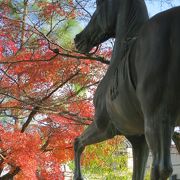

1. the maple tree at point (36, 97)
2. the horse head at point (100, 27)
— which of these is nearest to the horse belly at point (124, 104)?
the horse head at point (100, 27)

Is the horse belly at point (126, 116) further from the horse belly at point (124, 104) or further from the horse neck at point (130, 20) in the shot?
the horse neck at point (130, 20)

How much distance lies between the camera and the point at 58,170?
422 inches

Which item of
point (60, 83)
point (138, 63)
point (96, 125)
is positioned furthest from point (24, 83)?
point (138, 63)

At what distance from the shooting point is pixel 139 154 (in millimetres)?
3162

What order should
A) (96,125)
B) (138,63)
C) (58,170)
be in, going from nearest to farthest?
(138,63), (96,125), (58,170)

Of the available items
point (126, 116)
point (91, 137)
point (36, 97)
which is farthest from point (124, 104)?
point (36, 97)

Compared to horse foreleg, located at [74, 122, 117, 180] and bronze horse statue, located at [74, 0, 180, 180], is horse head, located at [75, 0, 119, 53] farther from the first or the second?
horse foreleg, located at [74, 122, 117, 180]

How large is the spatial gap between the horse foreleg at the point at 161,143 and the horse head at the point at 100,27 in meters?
1.16

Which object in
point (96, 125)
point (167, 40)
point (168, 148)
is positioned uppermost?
point (167, 40)

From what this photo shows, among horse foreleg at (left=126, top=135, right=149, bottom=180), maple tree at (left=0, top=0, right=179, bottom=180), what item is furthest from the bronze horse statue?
maple tree at (left=0, top=0, right=179, bottom=180)

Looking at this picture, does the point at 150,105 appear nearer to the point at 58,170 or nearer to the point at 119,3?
the point at 119,3

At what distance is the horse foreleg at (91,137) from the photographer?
3.11 m

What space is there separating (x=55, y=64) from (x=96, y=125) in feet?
21.5

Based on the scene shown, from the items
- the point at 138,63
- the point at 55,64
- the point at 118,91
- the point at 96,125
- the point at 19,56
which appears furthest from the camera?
the point at 55,64
